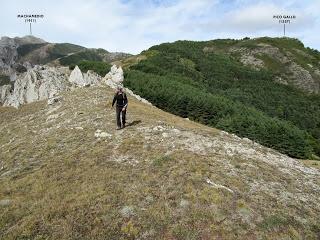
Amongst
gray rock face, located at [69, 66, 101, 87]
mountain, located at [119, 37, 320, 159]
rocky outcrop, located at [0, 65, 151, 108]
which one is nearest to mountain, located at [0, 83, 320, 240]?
gray rock face, located at [69, 66, 101, 87]

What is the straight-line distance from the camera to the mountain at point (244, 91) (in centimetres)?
8062

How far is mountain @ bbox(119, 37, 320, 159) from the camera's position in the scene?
265 ft

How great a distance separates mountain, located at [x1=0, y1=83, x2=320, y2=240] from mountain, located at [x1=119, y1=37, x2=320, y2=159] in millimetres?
51629

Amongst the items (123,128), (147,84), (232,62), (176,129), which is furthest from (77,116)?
(232,62)

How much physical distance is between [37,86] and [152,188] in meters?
52.5

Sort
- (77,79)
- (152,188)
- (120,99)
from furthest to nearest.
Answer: (77,79) < (120,99) < (152,188)

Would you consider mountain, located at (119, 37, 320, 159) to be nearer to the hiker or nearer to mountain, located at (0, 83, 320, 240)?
the hiker

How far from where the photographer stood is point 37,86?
2699 inches

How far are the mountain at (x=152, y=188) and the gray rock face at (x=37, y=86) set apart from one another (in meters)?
34.5

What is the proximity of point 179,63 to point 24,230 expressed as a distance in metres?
155

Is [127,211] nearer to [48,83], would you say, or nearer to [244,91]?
[48,83]

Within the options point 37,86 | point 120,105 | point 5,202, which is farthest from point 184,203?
point 37,86

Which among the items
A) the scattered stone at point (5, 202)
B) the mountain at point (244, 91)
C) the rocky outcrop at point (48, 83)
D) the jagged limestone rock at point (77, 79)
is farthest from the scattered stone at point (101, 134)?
the mountain at point (244, 91)

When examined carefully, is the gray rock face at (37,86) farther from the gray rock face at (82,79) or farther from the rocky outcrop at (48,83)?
the gray rock face at (82,79)
